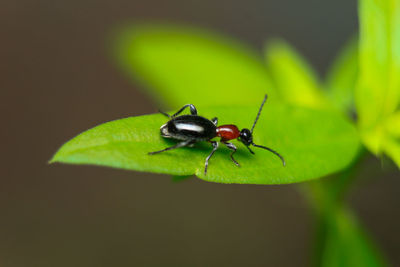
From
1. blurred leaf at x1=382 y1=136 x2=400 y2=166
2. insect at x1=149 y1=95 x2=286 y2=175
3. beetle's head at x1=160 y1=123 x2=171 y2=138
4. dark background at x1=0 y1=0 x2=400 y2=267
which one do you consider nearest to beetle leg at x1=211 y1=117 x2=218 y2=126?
insect at x1=149 y1=95 x2=286 y2=175

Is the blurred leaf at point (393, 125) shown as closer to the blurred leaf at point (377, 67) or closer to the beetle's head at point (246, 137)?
the blurred leaf at point (377, 67)

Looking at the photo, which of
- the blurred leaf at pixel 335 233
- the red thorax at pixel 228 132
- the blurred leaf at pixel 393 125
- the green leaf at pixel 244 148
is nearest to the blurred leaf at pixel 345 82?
the blurred leaf at pixel 335 233

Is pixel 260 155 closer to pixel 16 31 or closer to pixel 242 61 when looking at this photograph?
pixel 242 61

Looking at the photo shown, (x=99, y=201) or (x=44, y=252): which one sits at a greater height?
(x=99, y=201)

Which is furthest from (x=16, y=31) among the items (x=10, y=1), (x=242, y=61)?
(x=242, y=61)

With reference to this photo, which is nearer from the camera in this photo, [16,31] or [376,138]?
[376,138]

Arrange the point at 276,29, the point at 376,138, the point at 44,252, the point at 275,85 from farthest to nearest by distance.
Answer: the point at 276,29
the point at 44,252
the point at 275,85
the point at 376,138

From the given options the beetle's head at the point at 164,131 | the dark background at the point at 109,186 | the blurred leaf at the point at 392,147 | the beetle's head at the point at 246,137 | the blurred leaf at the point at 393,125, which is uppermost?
the beetle's head at the point at 164,131
